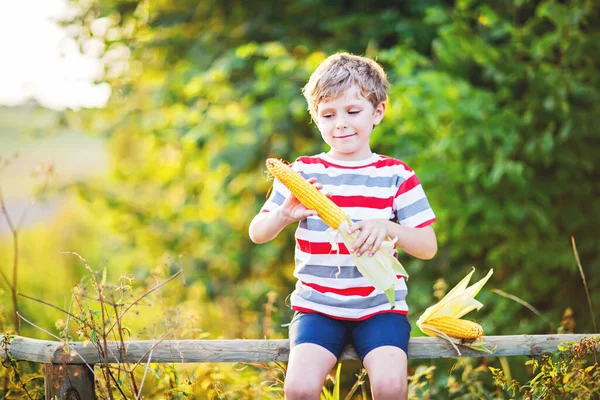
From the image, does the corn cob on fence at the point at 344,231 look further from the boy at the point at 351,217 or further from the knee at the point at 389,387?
the knee at the point at 389,387

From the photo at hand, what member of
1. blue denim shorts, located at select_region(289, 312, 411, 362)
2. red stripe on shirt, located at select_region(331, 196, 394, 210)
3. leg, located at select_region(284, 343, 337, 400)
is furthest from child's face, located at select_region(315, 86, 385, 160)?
leg, located at select_region(284, 343, 337, 400)

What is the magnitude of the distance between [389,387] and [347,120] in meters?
0.96

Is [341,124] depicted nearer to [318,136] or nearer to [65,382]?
[65,382]

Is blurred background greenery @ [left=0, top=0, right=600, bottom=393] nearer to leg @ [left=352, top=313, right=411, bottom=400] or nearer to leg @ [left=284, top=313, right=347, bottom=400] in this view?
leg @ [left=284, top=313, right=347, bottom=400]

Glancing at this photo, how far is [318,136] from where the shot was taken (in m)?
5.12

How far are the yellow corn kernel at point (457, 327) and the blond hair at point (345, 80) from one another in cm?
86

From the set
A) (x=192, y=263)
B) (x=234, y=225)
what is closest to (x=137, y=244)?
(x=192, y=263)

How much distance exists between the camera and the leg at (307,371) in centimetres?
224

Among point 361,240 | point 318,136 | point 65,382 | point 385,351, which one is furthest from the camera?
point 318,136

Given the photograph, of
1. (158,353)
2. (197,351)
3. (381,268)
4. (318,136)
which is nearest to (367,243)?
(381,268)

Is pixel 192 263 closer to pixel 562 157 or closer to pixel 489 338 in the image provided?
pixel 562 157

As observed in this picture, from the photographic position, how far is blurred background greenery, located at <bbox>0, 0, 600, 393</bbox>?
4168mm

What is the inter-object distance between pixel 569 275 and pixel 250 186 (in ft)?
8.22

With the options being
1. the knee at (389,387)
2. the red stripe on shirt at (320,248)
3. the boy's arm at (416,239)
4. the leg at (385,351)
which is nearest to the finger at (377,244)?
the boy's arm at (416,239)
